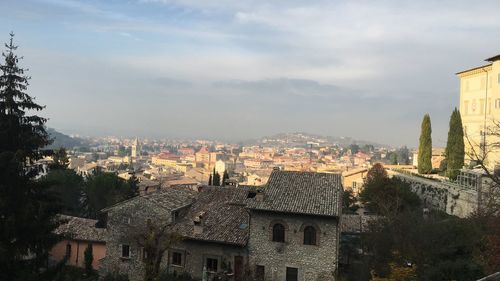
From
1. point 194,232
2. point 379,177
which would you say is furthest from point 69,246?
point 379,177

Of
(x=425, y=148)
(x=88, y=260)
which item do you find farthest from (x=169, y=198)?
(x=425, y=148)

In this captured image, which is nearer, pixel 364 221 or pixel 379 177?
pixel 364 221

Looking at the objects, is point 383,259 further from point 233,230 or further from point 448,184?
point 448,184

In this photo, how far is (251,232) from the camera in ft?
82.1

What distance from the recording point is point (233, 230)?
2595 cm

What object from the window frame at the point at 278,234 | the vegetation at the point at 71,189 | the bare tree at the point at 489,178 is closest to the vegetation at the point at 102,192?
the vegetation at the point at 71,189

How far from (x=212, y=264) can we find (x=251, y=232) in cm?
312

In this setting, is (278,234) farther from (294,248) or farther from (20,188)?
(20,188)

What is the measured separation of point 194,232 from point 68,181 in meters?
28.7

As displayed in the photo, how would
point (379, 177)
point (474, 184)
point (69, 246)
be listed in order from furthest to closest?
1. point (379, 177)
2. point (69, 246)
3. point (474, 184)

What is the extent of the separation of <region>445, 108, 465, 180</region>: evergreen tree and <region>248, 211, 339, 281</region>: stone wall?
22006mm

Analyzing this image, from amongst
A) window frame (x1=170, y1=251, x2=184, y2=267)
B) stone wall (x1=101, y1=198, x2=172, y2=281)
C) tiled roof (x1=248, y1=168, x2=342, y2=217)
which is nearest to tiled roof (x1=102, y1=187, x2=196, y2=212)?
stone wall (x1=101, y1=198, x2=172, y2=281)

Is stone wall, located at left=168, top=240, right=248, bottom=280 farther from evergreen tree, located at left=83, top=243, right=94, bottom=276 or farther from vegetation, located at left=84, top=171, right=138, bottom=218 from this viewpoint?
vegetation, located at left=84, top=171, right=138, bottom=218

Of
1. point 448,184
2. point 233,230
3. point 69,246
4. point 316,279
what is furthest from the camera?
point 448,184
